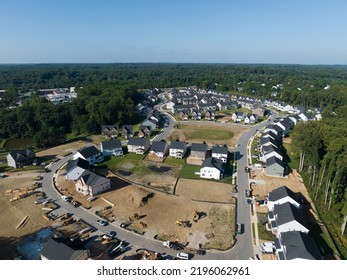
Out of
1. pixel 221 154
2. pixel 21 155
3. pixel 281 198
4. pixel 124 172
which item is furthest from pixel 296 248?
pixel 21 155

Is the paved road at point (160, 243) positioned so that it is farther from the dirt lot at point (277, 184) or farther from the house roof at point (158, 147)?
the house roof at point (158, 147)

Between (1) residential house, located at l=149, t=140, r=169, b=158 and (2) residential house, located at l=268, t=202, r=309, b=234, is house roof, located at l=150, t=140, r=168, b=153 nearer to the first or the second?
(1) residential house, located at l=149, t=140, r=169, b=158

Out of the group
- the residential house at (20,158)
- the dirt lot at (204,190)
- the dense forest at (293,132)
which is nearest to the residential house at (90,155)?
the residential house at (20,158)

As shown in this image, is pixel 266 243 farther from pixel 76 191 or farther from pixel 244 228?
pixel 76 191

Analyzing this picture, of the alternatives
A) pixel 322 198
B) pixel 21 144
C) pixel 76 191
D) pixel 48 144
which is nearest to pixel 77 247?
pixel 76 191

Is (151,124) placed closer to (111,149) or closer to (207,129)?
(207,129)

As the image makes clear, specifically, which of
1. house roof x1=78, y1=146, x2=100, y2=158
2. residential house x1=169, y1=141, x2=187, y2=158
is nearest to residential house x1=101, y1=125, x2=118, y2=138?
house roof x1=78, y1=146, x2=100, y2=158
